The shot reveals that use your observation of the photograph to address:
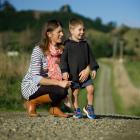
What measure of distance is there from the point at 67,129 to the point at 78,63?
5.78ft

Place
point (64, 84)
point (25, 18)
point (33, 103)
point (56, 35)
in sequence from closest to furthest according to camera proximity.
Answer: point (64, 84), point (56, 35), point (33, 103), point (25, 18)

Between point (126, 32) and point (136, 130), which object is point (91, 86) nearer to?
point (136, 130)

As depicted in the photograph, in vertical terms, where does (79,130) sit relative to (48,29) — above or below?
below

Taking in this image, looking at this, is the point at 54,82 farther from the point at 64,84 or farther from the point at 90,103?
the point at 90,103

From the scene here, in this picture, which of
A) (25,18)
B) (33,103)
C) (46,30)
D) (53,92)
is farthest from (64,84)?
(25,18)

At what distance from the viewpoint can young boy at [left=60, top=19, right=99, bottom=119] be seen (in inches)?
367

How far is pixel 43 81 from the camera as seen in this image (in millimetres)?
9055

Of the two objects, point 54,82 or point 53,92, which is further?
point 53,92

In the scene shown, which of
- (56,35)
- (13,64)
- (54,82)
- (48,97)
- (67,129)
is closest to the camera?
(67,129)

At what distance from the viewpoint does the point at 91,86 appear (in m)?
9.38

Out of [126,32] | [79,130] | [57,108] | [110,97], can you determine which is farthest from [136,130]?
[126,32]

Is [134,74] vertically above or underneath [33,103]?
underneath

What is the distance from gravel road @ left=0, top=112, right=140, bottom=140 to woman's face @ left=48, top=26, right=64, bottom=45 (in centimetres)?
131

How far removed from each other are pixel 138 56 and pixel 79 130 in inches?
5001
